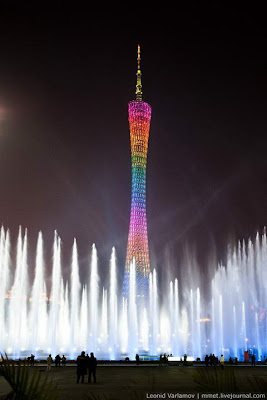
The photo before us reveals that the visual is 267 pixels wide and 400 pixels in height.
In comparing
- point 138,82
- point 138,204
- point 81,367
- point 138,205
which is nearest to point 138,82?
point 138,82

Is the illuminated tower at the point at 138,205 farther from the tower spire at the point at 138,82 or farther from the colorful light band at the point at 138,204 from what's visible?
the tower spire at the point at 138,82

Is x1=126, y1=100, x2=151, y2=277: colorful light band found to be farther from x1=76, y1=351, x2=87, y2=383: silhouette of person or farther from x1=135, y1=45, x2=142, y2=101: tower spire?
x1=76, y1=351, x2=87, y2=383: silhouette of person

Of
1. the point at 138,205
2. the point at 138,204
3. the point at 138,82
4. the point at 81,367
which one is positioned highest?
the point at 138,82

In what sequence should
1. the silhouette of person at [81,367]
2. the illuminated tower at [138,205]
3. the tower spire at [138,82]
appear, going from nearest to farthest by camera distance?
the silhouette of person at [81,367], the illuminated tower at [138,205], the tower spire at [138,82]

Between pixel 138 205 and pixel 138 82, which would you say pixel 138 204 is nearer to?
pixel 138 205

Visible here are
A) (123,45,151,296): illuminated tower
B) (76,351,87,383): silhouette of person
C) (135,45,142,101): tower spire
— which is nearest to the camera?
(76,351,87,383): silhouette of person

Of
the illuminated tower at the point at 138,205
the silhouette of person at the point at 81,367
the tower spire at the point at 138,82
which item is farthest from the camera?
the tower spire at the point at 138,82

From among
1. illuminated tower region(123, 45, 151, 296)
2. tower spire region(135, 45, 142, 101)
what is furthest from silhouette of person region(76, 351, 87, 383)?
tower spire region(135, 45, 142, 101)

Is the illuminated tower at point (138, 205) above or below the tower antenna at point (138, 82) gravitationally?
below

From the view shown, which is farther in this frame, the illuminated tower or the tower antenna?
the tower antenna

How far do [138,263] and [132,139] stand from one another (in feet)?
50.5

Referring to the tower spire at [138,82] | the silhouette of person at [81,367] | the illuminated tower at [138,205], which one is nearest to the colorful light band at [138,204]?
the illuminated tower at [138,205]

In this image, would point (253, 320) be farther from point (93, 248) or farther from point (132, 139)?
point (132, 139)

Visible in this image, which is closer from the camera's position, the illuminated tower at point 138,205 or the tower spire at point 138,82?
the illuminated tower at point 138,205
